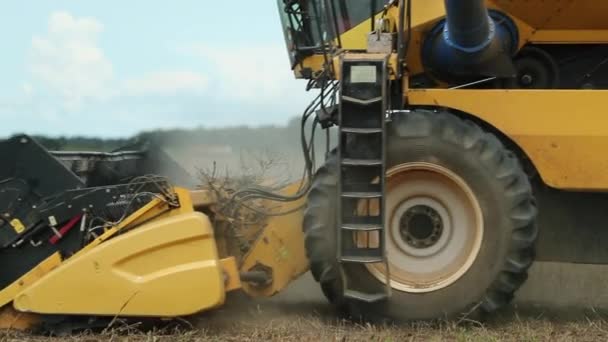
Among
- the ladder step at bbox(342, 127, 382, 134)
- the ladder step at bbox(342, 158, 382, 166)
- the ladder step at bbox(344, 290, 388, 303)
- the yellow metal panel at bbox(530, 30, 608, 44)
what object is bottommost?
the ladder step at bbox(344, 290, 388, 303)

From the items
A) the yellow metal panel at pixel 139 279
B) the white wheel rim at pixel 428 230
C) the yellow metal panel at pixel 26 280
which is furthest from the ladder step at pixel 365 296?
the yellow metal panel at pixel 26 280

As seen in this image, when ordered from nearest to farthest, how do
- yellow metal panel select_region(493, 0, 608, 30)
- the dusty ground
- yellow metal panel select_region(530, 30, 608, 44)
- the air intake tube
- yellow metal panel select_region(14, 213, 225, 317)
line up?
the dusty ground < yellow metal panel select_region(14, 213, 225, 317) < the air intake tube < yellow metal panel select_region(493, 0, 608, 30) < yellow metal panel select_region(530, 30, 608, 44)

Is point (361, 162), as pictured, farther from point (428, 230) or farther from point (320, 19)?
point (320, 19)

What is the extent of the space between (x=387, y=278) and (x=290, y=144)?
7.43ft

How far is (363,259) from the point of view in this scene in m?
4.83

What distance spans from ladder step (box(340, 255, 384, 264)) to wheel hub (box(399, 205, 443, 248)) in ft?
1.11

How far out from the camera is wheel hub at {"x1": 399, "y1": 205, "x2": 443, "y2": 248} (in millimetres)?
5070

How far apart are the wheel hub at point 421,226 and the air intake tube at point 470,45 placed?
3.12ft

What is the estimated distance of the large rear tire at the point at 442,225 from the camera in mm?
4828

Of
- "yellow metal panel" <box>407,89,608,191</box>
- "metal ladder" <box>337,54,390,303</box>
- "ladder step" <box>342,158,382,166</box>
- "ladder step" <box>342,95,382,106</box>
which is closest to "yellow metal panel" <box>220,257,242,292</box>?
"metal ladder" <box>337,54,390,303</box>

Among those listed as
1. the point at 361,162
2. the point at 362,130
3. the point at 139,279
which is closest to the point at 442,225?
the point at 361,162

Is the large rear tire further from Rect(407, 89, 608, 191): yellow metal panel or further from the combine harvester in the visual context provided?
Rect(407, 89, 608, 191): yellow metal panel

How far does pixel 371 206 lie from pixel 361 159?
0.31 meters

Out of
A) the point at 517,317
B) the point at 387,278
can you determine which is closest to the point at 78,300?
the point at 387,278
